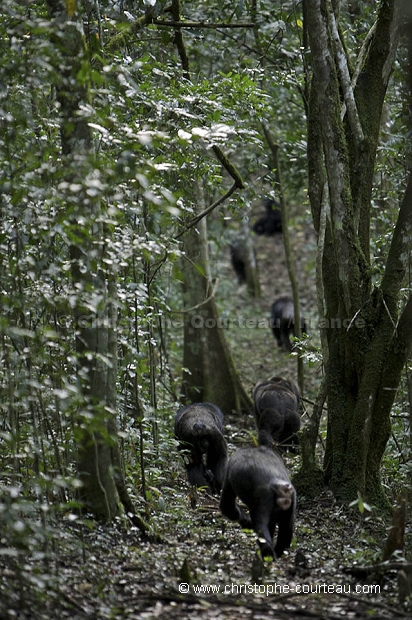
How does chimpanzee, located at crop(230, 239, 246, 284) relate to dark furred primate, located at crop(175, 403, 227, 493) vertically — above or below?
above

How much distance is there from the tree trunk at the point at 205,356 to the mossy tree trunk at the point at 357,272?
4.98m

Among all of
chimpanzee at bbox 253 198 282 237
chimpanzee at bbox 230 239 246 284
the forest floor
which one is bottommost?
the forest floor

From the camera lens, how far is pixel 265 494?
6.25 meters

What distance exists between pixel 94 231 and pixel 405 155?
5.52 meters

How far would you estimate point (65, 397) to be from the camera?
182 inches

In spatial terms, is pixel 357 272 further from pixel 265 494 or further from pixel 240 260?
pixel 240 260

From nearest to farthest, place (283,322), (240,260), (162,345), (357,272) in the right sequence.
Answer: (357,272) < (162,345) < (283,322) < (240,260)

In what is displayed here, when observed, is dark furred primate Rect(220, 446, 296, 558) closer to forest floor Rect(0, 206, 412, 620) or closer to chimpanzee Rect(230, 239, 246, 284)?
forest floor Rect(0, 206, 412, 620)

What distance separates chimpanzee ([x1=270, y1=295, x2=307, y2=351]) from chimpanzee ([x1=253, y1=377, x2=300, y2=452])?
532 cm

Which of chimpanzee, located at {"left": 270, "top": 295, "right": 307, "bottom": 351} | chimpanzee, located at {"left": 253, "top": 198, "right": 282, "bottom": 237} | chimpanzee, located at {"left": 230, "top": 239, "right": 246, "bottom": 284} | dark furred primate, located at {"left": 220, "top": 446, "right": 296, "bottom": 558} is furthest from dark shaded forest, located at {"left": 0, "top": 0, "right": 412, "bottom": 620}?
chimpanzee, located at {"left": 253, "top": 198, "right": 282, "bottom": 237}

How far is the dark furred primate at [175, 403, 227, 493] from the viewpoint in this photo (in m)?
9.02

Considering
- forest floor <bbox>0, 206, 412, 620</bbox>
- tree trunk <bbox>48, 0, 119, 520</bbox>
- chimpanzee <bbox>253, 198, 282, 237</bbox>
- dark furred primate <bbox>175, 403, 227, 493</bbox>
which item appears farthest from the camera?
chimpanzee <bbox>253, 198, 282, 237</bbox>

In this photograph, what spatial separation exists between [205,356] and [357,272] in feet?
18.7

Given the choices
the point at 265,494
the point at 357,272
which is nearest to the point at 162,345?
the point at 357,272
